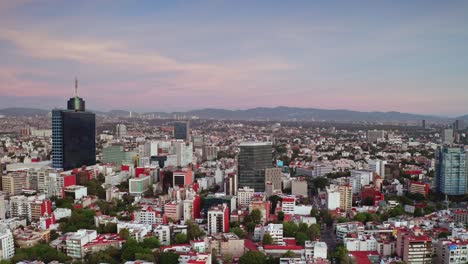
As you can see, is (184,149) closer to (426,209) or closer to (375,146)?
(426,209)

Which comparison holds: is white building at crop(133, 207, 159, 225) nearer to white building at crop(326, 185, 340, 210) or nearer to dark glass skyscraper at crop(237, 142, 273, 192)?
dark glass skyscraper at crop(237, 142, 273, 192)

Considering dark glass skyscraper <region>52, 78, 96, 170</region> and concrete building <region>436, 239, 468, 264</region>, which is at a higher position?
dark glass skyscraper <region>52, 78, 96, 170</region>

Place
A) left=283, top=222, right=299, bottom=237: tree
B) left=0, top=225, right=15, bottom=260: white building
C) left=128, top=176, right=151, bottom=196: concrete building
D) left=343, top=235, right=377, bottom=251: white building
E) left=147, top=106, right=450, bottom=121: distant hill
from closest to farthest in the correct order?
left=0, top=225, right=15, bottom=260: white building < left=343, top=235, right=377, bottom=251: white building < left=283, top=222, right=299, bottom=237: tree < left=128, top=176, right=151, bottom=196: concrete building < left=147, top=106, right=450, bottom=121: distant hill

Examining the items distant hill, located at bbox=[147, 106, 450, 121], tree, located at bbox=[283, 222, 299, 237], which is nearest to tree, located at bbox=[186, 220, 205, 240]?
tree, located at bbox=[283, 222, 299, 237]

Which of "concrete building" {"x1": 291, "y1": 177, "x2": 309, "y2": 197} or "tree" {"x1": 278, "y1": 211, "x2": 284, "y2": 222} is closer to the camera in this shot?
"tree" {"x1": 278, "y1": 211, "x2": 284, "y2": 222}

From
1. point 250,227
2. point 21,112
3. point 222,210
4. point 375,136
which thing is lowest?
point 250,227

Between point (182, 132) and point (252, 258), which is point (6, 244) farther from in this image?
point (182, 132)

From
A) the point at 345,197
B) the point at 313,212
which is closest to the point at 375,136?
the point at 345,197
